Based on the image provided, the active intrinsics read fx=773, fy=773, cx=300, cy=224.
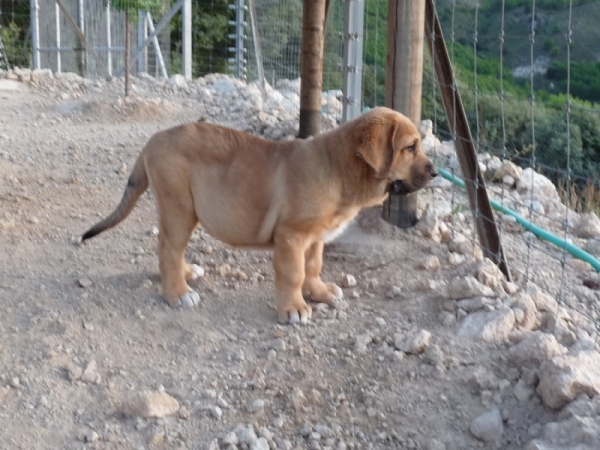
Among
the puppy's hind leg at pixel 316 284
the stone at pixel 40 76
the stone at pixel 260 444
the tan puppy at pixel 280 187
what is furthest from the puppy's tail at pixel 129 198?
the stone at pixel 40 76

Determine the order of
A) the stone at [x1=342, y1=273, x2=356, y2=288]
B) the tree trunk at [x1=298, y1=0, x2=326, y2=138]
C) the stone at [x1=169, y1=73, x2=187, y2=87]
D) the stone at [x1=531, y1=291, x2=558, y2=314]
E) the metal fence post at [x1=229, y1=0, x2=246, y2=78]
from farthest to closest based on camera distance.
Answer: the metal fence post at [x1=229, y1=0, x2=246, y2=78] < the stone at [x1=169, y1=73, x2=187, y2=87] < the tree trunk at [x1=298, y1=0, x2=326, y2=138] < the stone at [x1=342, y1=273, x2=356, y2=288] < the stone at [x1=531, y1=291, x2=558, y2=314]

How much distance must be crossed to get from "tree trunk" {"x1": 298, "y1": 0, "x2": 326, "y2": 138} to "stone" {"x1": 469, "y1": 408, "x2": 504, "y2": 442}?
4.60m

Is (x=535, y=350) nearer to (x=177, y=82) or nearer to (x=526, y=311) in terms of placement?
(x=526, y=311)

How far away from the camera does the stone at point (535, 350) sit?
13.9 ft

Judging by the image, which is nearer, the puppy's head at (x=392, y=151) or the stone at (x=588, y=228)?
the puppy's head at (x=392, y=151)

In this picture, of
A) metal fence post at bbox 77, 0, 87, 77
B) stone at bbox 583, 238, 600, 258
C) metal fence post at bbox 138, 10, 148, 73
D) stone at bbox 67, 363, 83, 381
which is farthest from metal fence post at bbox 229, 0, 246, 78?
stone at bbox 67, 363, 83, 381

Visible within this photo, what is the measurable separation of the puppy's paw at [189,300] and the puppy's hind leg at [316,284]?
2.44 feet

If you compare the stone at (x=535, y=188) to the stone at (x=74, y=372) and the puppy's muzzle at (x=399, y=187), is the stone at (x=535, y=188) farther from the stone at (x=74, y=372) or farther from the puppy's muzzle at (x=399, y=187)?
the stone at (x=74, y=372)

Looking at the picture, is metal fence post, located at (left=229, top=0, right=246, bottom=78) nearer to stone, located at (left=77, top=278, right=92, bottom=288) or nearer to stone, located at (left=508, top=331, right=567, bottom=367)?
stone, located at (left=77, top=278, right=92, bottom=288)

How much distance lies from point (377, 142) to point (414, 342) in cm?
127

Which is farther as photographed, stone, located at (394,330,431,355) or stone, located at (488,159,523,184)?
stone, located at (488,159,523,184)

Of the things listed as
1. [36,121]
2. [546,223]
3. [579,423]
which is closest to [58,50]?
[36,121]

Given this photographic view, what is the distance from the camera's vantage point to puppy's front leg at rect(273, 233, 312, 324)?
4.89 m

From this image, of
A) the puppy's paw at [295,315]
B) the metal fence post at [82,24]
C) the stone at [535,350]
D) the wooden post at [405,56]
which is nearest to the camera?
the stone at [535,350]
